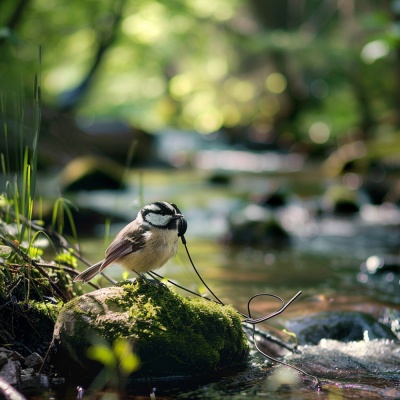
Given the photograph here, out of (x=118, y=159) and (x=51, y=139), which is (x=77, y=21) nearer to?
(x=118, y=159)

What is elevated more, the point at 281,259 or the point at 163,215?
the point at 163,215

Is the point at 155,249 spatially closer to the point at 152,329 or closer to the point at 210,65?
the point at 152,329

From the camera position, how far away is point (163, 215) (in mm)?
3652

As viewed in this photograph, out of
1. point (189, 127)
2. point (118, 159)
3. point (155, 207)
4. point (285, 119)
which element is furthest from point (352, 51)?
point (155, 207)

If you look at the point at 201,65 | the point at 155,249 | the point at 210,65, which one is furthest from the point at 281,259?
the point at 210,65

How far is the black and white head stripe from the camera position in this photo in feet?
11.9

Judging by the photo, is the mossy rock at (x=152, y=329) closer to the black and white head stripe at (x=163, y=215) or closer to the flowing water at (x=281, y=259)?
the flowing water at (x=281, y=259)

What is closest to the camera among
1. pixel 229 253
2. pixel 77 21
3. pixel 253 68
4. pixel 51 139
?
pixel 229 253

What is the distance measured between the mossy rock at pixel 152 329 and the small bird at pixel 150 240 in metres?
0.15

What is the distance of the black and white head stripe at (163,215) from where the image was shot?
3.64 meters

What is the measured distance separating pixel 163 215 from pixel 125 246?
0.29 m

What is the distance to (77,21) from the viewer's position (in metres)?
17.2

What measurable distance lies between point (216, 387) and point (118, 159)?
15547mm

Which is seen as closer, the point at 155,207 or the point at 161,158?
the point at 155,207
